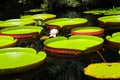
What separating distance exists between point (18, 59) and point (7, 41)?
3.45 ft

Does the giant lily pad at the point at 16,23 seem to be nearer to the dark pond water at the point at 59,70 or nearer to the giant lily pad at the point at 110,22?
the giant lily pad at the point at 110,22

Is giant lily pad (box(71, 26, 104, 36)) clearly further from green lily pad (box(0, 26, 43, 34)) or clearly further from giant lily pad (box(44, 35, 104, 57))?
green lily pad (box(0, 26, 43, 34))

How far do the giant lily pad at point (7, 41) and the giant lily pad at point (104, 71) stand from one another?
152 cm

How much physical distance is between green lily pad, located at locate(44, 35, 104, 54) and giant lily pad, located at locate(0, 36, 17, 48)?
23.5 inches

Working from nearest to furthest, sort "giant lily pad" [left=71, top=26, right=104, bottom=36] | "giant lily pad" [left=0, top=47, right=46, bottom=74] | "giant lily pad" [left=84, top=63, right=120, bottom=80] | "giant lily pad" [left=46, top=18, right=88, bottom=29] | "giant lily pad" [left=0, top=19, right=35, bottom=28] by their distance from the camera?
"giant lily pad" [left=84, top=63, right=120, bottom=80] < "giant lily pad" [left=0, top=47, right=46, bottom=74] < "giant lily pad" [left=71, top=26, right=104, bottom=36] < "giant lily pad" [left=46, top=18, right=88, bottom=29] < "giant lily pad" [left=0, top=19, right=35, bottom=28]

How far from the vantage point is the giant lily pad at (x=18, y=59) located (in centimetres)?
341

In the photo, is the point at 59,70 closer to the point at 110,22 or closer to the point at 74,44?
the point at 74,44

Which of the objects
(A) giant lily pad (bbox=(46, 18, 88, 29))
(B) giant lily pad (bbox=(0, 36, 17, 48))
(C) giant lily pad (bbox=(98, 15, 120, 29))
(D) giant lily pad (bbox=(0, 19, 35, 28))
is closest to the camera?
(B) giant lily pad (bbox=(0, 36, 17, 48))

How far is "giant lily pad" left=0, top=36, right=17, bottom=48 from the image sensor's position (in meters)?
4.40

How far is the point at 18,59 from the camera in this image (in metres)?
3.76

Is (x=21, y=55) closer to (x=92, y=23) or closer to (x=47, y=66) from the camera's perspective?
(x=47, y=66)

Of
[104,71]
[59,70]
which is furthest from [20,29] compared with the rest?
[104,71]

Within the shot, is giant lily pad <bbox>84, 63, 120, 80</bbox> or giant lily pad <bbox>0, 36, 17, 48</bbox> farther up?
giant lily pad <bbox>0, 36, 17, 48</bbox>

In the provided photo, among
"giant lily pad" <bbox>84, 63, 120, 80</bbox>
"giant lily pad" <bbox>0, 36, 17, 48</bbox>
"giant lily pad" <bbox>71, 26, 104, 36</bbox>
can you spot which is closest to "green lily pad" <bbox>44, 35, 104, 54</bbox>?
"giant lily pad" <bbox>71, 26, 104, 36</bbox>
